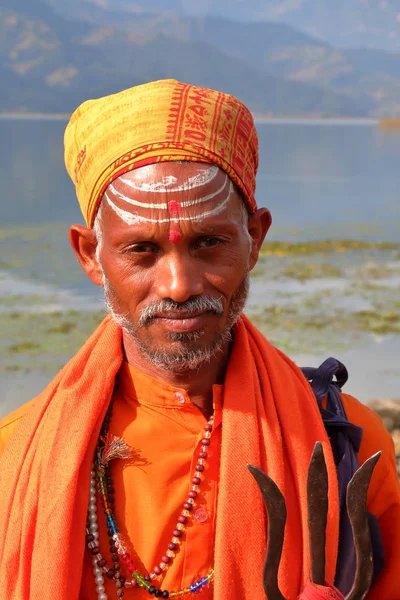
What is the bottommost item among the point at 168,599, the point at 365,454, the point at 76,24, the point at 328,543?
the point at 168,599

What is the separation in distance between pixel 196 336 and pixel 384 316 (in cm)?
932

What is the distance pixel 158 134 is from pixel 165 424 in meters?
0.77

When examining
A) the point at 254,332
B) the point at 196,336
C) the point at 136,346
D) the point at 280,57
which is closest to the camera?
the point at 196,336

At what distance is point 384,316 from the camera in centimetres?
1088

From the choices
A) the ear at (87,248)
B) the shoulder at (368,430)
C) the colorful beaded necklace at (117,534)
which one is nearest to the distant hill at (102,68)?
the ear at (87,248)

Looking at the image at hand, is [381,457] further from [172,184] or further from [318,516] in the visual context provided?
[172,184]

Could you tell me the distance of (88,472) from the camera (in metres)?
1.94

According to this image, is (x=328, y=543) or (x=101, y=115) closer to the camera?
(x=328, y=543)

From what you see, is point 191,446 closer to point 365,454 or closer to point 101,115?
point 365,454

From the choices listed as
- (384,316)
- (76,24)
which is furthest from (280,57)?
(384,316)

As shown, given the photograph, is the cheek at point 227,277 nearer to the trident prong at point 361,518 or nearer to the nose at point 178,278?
the nose at point 178,278

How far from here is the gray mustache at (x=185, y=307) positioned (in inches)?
74.4

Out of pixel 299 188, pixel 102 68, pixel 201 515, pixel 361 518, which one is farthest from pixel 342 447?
pixel 102 68

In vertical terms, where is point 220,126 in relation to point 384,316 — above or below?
below
